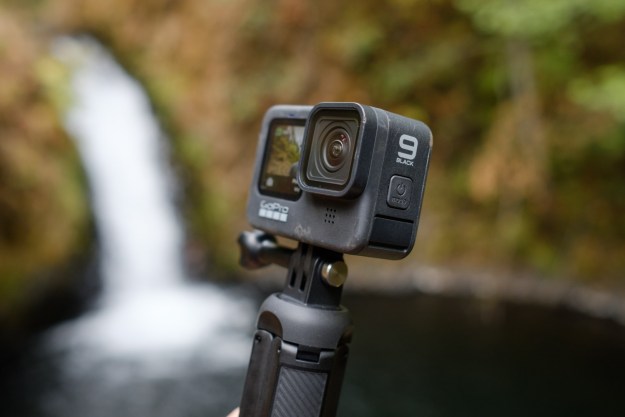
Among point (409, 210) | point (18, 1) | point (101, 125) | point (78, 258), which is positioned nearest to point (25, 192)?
point (78, 258)

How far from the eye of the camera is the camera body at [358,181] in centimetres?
109

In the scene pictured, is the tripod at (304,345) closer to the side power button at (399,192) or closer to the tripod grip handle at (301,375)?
the tripod grip handle at (301,375)

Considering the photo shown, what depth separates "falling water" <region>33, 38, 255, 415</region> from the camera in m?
5.72

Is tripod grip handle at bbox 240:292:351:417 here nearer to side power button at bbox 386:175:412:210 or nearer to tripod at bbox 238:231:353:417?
tripod at bbox 238:231:353:417

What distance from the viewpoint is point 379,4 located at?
8.92 meters

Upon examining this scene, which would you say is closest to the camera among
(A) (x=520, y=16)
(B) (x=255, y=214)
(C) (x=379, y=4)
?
(B) (x=255, y=214)

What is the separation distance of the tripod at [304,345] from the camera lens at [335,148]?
0.18m

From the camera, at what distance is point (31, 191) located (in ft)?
20.3

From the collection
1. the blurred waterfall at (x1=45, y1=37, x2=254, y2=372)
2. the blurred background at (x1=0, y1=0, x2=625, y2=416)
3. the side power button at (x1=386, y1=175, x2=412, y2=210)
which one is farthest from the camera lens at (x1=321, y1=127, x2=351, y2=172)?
the blurred waterfall at (x1=45, y1=37, x2=254, y2=372)

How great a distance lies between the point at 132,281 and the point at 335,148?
7245 mm

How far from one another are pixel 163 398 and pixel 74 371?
0.98 m

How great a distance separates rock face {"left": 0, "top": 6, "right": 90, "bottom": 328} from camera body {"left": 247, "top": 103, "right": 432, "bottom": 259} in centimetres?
516

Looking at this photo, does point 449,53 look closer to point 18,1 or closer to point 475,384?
point 475,384

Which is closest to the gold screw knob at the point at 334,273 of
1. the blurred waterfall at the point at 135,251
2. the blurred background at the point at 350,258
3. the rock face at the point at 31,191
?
the blurred background at the point at 350,258
